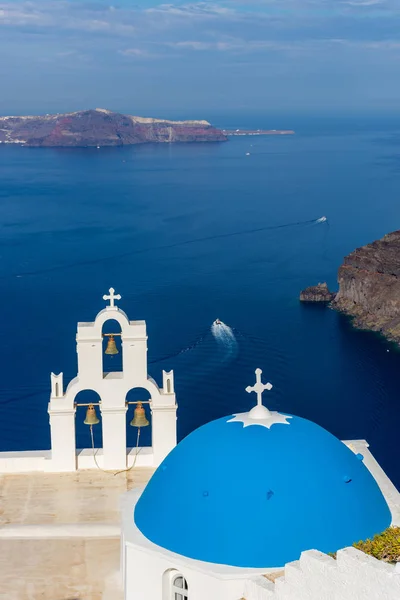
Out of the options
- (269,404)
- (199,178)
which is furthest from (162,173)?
(269,404)

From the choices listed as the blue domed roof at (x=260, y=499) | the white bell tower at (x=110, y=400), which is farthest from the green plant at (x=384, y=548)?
the white bell tower at (x=110, y=400)

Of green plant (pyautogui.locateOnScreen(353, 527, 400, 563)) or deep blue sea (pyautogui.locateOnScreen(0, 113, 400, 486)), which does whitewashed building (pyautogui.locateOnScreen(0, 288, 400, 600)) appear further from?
deep blue sea (pyautogui.locateOnScreen(0, 113, 400, 486))

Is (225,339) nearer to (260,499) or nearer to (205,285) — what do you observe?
(205,285)

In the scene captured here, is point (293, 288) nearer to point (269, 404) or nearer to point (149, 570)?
point (269, 404)

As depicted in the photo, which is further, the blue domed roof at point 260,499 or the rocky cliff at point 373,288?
the rocky cliff at point 373,288

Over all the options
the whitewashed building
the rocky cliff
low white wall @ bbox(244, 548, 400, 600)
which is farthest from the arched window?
the rocky cliff

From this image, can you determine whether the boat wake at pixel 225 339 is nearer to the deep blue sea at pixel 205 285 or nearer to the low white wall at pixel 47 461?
the deep blue sea at pixel 205 285
